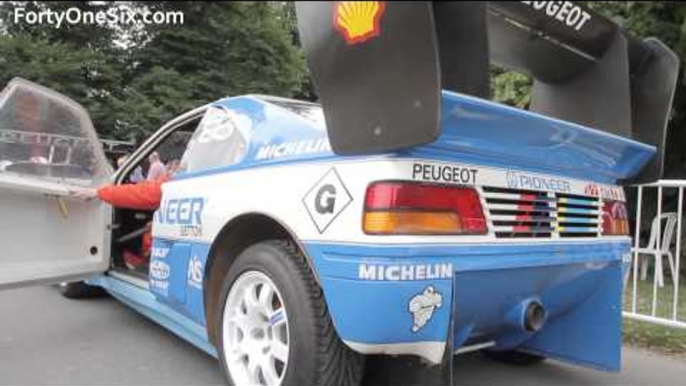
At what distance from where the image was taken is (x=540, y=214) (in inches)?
134

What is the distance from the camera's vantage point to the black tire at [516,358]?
4.47 metres

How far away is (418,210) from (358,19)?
812 millimetres

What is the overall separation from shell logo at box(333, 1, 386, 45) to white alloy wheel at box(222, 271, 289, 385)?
1244 mm

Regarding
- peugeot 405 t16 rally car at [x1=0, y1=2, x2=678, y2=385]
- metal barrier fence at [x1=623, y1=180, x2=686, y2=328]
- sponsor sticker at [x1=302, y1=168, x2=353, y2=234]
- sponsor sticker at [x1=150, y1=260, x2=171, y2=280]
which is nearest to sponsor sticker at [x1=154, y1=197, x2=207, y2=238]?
peugeot 405 t16 rally car at [x1=0, y1=2, x2=678, y2=385]

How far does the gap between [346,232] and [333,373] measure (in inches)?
25.3

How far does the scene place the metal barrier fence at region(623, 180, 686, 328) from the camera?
→ 19.2 feet

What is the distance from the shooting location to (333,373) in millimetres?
3059

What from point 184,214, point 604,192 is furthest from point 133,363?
point 604,192

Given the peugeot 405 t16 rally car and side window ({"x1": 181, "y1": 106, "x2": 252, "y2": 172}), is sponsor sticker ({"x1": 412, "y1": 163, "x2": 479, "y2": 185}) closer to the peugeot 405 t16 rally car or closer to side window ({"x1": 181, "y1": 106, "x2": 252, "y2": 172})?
the peugeot 405 t16 rally car

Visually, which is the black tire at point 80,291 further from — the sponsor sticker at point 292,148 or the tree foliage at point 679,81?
the tree foliage at point 679,81

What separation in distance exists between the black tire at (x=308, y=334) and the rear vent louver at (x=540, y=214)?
2.79 ft

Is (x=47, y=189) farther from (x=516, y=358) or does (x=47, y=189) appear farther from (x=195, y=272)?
(x=516, y=358)

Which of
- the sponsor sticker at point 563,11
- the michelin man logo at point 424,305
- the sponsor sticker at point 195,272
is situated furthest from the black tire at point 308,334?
the sponsor sticker at point 563,11

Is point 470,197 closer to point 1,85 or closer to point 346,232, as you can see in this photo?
point 346,232
